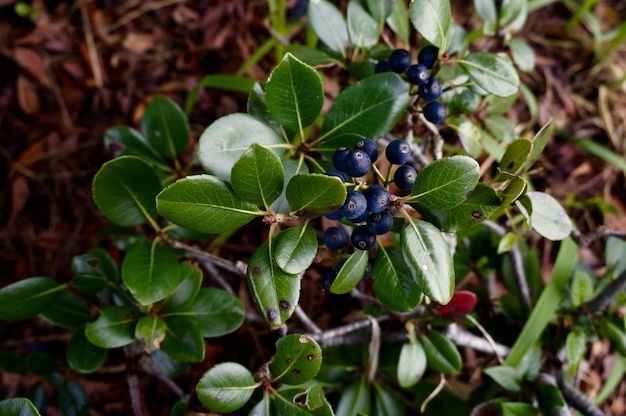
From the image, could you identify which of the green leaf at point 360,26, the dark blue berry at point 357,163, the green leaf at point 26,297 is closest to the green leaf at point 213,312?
the green leaf at point 26,297

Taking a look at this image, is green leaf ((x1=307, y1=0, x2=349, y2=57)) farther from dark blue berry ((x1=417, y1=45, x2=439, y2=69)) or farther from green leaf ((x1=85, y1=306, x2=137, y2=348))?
green leaf ((x1=85, y1=306, x2=137, y2=348))

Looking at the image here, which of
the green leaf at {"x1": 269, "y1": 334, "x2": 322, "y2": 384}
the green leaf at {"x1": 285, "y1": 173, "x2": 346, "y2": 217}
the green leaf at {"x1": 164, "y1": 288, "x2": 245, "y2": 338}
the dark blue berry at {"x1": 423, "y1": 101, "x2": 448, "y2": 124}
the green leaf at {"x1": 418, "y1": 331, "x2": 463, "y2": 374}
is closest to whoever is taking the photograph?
the green leaf at {"x1": 285, "y1": 173, "x2": 346, "y2": 217}

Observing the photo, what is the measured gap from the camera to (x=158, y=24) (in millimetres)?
2318

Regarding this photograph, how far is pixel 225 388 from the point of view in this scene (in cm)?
107

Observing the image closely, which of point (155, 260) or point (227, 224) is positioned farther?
point (155, 260)

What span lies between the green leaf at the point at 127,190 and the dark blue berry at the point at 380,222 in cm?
53

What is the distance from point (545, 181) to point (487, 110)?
0.83 m

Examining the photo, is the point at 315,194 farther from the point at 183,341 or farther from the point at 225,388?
the point at 183,341

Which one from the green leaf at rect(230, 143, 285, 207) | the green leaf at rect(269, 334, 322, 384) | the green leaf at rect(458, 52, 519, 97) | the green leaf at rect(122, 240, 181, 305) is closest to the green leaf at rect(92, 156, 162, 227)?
the green leaf at rect(122, 240, 181, 305)

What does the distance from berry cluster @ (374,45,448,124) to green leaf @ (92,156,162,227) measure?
610mm

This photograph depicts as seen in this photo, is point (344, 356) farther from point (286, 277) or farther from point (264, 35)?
point (264, 35)

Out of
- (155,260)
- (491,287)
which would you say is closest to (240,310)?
(155,260)

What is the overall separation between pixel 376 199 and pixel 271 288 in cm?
25

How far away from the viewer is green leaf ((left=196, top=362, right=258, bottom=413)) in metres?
1.04
